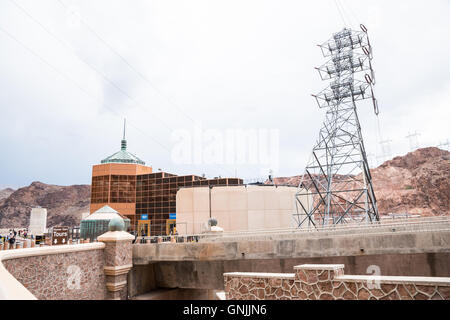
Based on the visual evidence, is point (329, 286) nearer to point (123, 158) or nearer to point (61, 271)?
point (61, 271)

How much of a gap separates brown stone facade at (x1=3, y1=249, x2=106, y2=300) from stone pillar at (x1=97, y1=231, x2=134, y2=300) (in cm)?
29

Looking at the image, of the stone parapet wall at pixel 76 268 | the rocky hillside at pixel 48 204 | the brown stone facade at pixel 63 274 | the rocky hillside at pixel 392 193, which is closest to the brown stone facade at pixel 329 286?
the stone parapet wall at pixel 76 268

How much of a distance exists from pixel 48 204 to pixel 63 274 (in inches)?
4476

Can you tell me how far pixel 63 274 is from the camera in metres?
13.3

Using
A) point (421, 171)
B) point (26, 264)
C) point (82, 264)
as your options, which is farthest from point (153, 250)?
point (421, 171)

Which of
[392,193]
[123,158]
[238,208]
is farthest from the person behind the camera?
[392,193]

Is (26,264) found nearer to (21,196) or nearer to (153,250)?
(153,250)

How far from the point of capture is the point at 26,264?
11875mm

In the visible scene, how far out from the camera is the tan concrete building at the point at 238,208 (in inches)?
1194

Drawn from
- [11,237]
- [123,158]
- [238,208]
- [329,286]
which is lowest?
[329,286]

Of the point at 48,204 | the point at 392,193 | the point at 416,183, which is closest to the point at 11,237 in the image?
the point at 392,193

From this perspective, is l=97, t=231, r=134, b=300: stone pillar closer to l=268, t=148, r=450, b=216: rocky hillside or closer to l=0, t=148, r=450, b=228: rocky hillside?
l=0, t=148, r=450, b=228: rocky hillside
